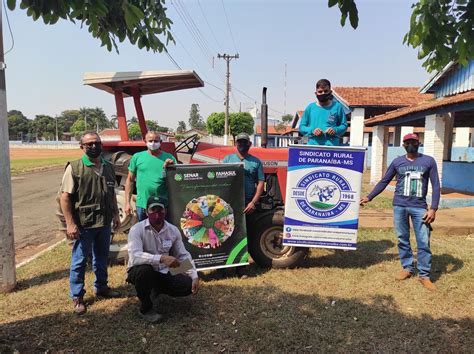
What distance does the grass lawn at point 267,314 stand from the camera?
3.35 metres

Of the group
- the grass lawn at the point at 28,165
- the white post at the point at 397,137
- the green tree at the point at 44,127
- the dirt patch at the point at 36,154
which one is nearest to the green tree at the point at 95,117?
the green tree at the point at 44,127

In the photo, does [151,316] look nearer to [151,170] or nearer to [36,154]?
[151,170]

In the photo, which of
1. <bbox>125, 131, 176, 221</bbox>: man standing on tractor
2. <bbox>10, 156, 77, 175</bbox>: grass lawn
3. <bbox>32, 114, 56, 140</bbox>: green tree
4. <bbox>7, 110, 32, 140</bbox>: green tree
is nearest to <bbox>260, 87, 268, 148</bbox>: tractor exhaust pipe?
<bbox>125, 131, 176, 221</bbox>: man standing on tractor

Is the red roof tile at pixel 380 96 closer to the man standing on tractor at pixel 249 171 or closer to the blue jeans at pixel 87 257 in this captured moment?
the man standing on tractor at pixel 249 171

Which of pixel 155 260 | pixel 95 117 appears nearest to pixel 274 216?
pixel 155 260

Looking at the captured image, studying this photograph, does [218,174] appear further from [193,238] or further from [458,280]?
[458,280]

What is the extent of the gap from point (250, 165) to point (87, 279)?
244 cm

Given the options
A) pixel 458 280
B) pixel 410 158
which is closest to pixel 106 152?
pixel 410 158

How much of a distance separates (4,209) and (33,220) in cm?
477

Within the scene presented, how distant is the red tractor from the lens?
5.08 meters

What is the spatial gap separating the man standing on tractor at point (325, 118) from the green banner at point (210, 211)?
3.79ft

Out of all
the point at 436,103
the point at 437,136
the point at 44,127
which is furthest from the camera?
the point at 44,127

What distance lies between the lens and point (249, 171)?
4801mm

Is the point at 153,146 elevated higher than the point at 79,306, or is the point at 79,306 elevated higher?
the point at 153,146
